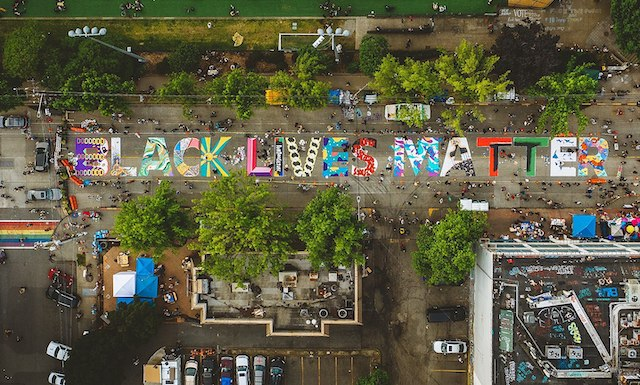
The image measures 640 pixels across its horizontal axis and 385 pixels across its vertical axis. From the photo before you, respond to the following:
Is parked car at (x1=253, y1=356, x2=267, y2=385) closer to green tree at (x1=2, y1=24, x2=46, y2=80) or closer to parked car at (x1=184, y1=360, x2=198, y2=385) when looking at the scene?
parked car at (x1=184, y1=360, x2=198, y2=385)

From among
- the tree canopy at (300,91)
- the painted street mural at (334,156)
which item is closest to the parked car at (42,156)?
the painted street mural at (334,156)

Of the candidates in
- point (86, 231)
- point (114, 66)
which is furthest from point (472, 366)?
point (114, 66)

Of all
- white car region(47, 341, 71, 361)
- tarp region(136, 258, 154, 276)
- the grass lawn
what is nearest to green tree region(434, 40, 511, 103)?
the grass lawn

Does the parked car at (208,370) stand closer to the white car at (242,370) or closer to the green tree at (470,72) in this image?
the white car at (242,370)

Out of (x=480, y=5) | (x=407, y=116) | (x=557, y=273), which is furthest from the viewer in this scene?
(x=480, y=5)

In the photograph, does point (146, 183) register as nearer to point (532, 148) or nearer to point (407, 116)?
A: point (407, 116)

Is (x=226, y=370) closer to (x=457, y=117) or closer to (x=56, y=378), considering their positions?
(x=56, y=378)
